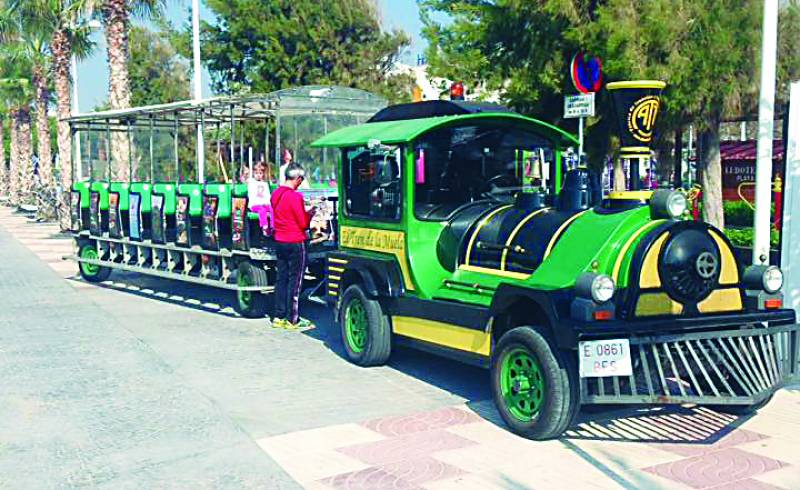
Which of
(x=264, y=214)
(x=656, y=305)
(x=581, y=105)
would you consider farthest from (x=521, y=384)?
(x=264, y=214)

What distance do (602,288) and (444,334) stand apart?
186 cm

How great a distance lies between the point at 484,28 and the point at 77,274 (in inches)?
320

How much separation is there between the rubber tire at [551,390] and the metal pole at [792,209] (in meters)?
3.08

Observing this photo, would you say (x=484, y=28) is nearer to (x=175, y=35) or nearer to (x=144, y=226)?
(x=144, y=226)

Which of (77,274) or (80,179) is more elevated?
(80,179)

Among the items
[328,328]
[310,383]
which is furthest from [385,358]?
[328,328]

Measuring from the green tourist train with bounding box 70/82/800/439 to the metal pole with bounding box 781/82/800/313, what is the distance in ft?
5.58

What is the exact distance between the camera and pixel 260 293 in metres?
10.8

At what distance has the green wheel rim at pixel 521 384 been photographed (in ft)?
20.1

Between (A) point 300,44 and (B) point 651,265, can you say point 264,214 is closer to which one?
(B) point 651,265

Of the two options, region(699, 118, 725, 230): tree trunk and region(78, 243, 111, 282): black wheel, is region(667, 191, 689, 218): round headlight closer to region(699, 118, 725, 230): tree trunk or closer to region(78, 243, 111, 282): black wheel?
region(699, 118, 725, 230): tree trunk

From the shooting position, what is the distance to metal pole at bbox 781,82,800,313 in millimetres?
7758

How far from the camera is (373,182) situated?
823 centimetres

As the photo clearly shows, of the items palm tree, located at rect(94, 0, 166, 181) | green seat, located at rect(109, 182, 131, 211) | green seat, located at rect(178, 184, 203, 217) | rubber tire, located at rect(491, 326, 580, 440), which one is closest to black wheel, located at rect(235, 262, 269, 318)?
green seat, located at rect(178, 184, 203, 217)
